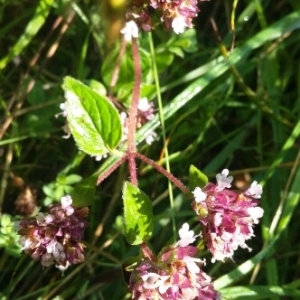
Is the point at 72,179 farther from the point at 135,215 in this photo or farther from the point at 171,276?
the point at 171,276

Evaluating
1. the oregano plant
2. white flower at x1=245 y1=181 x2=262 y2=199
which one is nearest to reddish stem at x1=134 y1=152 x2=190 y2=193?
the oregano plant

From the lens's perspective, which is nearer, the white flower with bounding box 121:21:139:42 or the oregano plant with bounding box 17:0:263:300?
the oregano plant with bounding box 17:0:263:300

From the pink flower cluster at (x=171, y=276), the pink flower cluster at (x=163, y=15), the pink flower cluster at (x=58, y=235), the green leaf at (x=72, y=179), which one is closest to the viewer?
the pink flower cluster at (x=171, y=276)

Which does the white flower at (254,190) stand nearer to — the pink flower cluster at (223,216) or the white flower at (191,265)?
the pink flower cluster at (223,216)

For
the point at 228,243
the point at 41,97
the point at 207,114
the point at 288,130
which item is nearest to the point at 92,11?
the point at 41,97

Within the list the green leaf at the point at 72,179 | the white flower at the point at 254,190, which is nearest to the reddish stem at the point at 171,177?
the white flower at the point at 254,190

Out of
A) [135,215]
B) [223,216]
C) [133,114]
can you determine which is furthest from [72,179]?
[223,216]

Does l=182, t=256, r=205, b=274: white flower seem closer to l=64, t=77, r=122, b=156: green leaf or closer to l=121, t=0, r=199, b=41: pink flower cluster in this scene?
l=64, t=77, r=122, b=156: green leaf
